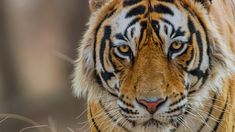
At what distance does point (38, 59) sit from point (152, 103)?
1331 cm

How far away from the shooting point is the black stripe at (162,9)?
5.38 m

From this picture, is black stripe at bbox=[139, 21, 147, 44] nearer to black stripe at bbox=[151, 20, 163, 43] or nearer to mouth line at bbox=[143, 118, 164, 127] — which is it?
black stripe at bbox=[151, 20, 163, 43]

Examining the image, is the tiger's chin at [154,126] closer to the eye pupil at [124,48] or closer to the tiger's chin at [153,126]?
the tiger's chin at [153,126]

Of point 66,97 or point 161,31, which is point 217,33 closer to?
point 161,31

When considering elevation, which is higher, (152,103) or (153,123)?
(152,103)

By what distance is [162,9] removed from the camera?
17.7 ft

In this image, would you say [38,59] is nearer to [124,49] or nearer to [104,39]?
[104,39]

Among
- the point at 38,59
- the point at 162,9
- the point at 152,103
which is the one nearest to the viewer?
the point at 152,103

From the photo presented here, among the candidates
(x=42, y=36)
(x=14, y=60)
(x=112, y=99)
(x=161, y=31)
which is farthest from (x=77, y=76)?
(x=42, y=36)

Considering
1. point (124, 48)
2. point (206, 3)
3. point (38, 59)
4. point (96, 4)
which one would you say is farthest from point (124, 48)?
point (38, 59)

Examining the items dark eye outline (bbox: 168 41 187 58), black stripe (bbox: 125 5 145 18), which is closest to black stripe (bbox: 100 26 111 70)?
black stripe (bbox: 125 5 145 18)

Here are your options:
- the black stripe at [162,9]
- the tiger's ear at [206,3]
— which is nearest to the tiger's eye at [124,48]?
the black stripe at [162,9]

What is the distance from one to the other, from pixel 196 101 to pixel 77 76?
0.76 m

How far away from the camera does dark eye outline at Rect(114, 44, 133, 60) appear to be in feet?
17.4
